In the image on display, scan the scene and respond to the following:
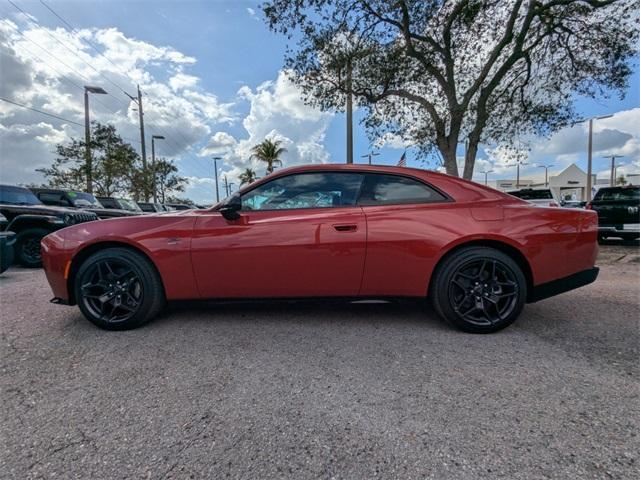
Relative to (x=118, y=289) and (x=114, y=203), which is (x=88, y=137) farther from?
(x=118, y=289)

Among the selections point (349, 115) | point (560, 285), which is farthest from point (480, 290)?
point (349, 115)

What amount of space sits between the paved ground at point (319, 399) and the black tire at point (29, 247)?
414 cm

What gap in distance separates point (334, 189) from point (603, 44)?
1146cm

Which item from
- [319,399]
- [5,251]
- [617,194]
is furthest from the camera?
[617,194]

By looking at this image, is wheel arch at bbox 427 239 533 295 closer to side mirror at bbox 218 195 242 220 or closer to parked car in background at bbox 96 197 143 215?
side mirror at bbox 218 195 242 220

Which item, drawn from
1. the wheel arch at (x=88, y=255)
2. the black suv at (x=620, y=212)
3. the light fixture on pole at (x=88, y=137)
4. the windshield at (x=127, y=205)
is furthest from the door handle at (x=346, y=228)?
the light fixture on pole at (x=88, y=137)

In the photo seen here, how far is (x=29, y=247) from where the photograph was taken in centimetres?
644

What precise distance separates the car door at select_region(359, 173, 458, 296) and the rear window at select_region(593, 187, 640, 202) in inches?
336

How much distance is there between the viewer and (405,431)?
5.38 feet

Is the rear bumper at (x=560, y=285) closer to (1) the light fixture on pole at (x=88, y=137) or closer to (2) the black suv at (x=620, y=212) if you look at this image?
(2) the black suv at (x=620, y=212)

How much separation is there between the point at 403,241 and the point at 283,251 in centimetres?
100

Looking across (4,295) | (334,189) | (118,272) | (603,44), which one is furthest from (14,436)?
(603,44)

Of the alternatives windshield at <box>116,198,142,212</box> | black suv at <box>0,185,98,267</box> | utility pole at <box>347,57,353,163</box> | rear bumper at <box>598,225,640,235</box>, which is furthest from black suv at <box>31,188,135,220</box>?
rear bumper at <box>598,225,640,235</box>

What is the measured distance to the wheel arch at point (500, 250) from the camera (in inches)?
114
